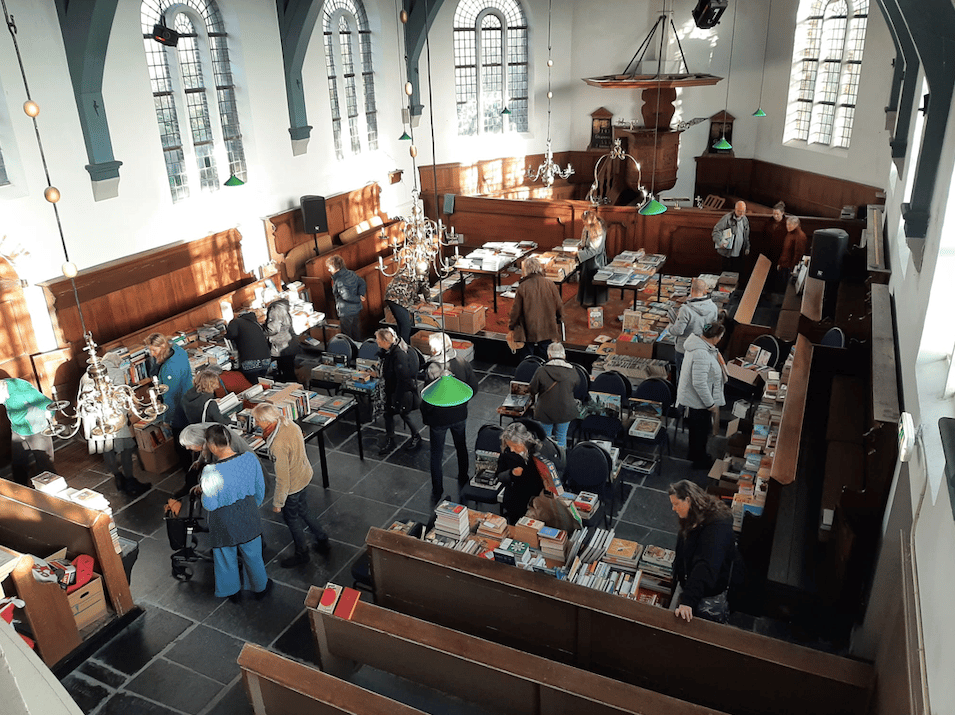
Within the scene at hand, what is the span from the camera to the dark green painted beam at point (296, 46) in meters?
12.5

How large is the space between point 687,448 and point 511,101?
1180 cm

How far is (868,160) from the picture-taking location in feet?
48.5

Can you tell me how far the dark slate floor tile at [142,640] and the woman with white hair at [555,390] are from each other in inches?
150

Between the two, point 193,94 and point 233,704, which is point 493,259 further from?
point 233,704

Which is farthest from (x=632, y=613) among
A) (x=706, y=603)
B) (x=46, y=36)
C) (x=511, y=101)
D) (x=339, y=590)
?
(x=511, y=101)

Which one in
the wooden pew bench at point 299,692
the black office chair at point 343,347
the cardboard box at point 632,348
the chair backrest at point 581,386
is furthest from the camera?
the cardboard box at point 632,348

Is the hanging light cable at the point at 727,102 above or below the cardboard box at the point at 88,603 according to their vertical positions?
above

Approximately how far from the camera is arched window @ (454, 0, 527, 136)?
1709cm

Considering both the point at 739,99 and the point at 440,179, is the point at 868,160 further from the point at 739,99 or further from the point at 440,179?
the point at 440,179

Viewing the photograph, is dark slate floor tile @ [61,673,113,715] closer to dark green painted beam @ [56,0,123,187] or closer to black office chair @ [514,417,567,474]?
black office chair @ [514,417,567,474]

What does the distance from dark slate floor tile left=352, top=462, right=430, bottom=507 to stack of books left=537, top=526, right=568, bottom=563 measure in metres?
2.53

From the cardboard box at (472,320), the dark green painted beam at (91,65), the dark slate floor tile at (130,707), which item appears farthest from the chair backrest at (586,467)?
the dark green painted beam at (91,65)

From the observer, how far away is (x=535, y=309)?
988cm

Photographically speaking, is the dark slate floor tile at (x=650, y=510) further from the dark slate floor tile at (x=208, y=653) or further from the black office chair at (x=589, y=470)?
the dark slate floor tile at (x=208, y=653)
